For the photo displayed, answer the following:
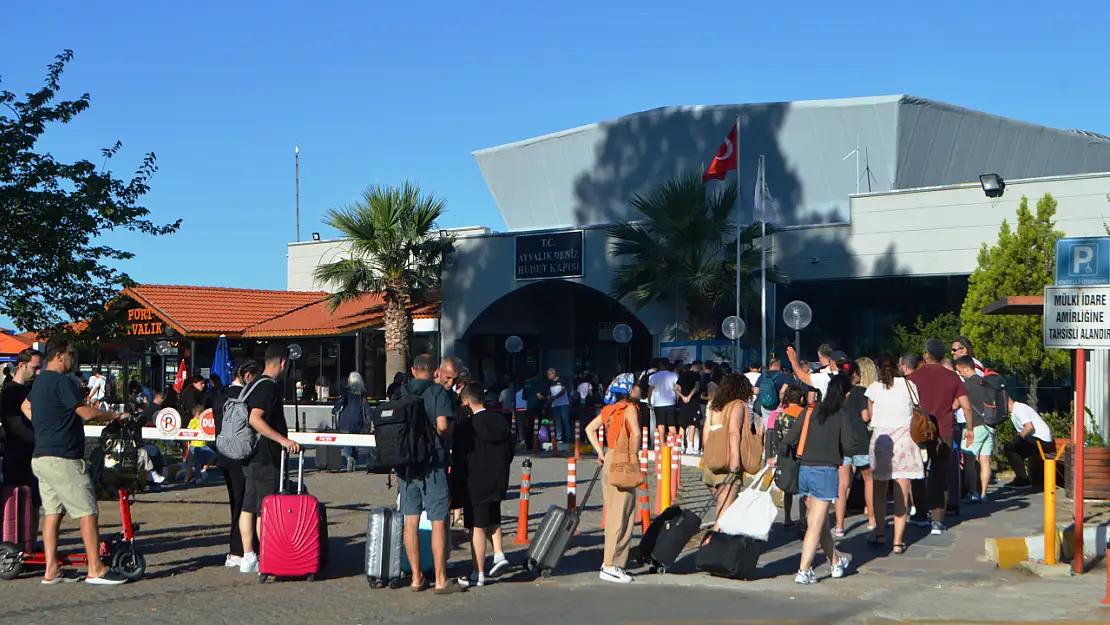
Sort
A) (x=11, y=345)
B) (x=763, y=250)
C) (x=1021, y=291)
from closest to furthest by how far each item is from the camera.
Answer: (x=1021, y=291) < (x=763, y=250) < (x=11, y=345)

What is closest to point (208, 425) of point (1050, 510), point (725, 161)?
point (1050, 510)

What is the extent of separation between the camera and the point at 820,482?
29.5 ft

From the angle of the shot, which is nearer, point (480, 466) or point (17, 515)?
point (480, 466)

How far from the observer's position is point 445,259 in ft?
111

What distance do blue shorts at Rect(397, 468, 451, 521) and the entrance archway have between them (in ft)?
86.0

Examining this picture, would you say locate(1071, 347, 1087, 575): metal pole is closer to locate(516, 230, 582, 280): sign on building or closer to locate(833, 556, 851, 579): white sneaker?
locate(833, 556, 851, 579): white sneaker

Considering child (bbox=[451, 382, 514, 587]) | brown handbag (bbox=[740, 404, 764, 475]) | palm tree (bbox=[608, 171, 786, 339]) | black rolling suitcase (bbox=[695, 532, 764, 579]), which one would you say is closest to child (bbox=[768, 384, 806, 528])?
brown handbag (bbox=[740, 404, 764, 475])

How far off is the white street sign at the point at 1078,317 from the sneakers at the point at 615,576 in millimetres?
3843

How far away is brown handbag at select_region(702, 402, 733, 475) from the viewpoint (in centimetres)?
1020

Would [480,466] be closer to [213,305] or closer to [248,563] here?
[248,563]

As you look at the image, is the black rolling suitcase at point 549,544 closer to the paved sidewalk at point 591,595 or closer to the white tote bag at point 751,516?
the paved sidewalk at point 591,595

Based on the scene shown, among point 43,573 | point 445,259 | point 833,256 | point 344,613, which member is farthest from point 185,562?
point 445,259

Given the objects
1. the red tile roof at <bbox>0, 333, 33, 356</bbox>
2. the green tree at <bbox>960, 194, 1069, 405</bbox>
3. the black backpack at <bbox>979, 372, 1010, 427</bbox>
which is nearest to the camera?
the black backpack at <bbox>979, 372, 1010, 427</bbox>

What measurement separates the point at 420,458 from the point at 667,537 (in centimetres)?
229
